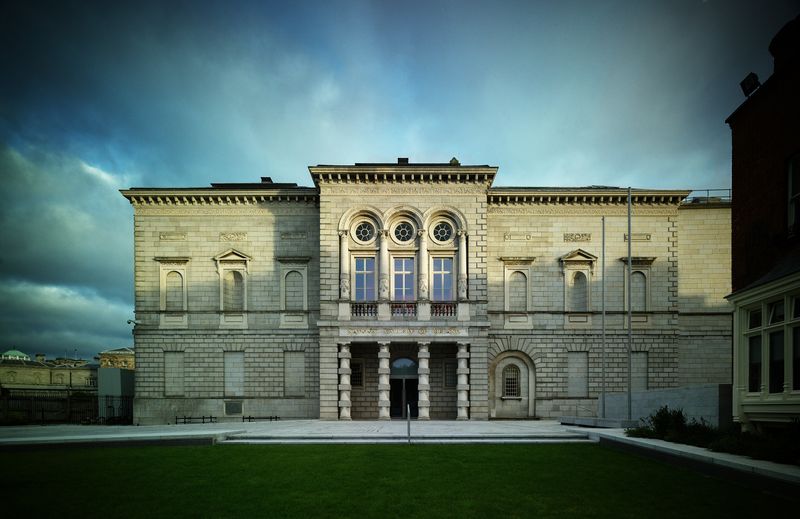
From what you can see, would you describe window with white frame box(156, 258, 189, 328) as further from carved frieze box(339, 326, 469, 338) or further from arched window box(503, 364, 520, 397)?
arched window box(503, 364, 520, 397)

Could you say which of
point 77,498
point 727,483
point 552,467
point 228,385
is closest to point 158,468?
point 77,498

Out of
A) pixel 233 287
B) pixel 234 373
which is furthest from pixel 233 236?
pixel 234 373

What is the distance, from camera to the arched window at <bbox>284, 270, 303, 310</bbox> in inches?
1356

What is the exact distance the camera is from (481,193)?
33.0m

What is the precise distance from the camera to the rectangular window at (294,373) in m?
33.8

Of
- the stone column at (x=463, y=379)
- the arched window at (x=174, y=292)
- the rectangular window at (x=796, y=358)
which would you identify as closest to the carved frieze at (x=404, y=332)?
the stone column at (x=463, y=379)

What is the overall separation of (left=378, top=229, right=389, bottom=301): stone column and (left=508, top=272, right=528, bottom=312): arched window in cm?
846

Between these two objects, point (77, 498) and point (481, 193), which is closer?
point (77, 498)

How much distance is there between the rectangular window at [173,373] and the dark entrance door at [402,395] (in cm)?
1359

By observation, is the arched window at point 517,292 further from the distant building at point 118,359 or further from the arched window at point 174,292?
the distant building at point 118,359

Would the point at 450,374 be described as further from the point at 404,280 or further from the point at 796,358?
the point at 796,358

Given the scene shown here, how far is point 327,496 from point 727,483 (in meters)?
7.98

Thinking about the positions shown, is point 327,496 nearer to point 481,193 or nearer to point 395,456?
point 395,456

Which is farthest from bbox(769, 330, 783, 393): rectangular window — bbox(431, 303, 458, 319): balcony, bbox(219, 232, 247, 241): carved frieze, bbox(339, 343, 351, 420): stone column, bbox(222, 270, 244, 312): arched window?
bbox(219, 232, 247, 241): carved frieze
